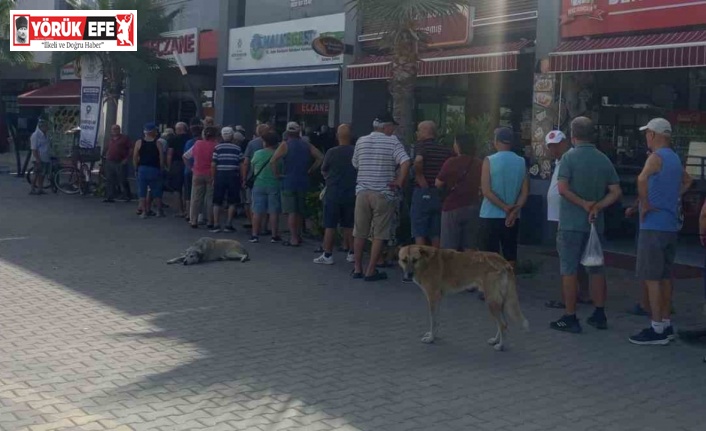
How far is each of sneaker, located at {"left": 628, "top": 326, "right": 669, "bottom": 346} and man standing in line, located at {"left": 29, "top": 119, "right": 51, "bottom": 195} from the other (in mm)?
15420

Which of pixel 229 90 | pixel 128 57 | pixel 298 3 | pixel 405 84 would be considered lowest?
pixel 405 84

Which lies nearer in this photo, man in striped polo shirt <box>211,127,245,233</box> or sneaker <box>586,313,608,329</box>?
sneaker <box>586,313,608,329</box>

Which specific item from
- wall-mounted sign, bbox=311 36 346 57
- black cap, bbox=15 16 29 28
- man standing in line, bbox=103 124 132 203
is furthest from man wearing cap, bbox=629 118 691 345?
black cap, bbox=15 16 29 28

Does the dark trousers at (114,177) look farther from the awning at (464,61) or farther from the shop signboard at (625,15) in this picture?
the shop signboard at (625,15)

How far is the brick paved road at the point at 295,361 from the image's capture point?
20.1ft

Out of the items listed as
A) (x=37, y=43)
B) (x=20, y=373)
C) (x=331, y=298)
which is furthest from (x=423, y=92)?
(x=37, y=43)

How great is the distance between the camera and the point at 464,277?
26.4 ft

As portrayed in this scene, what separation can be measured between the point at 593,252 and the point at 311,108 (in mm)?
14809

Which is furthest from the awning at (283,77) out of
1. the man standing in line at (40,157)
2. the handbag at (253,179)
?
the handbag at (253,179)

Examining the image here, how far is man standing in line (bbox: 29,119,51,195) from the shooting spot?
2047cm

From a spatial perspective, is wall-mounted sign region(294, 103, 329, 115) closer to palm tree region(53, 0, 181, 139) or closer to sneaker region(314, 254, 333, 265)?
palm tree region(53, 0, 181, 139)

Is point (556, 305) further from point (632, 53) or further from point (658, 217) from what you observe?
point (632, 53)

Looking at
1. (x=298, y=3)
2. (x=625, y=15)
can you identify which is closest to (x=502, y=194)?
(x=625, y=15)

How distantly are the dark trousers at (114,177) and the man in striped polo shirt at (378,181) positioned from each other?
9.24 metres
